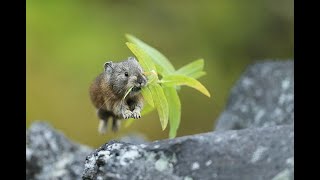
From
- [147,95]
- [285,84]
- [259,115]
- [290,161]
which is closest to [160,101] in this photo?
[147,95]

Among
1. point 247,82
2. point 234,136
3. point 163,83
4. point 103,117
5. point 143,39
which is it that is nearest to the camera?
point 234,136

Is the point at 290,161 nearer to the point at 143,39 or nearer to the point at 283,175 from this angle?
the point at 283,175

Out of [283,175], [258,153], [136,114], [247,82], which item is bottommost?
[283,175]

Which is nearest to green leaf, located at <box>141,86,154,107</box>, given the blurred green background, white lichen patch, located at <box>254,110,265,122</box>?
white lichen patch, located at <box>254,110,265,122</box>

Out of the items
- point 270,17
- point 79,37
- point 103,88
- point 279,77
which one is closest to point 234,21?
point 270,17

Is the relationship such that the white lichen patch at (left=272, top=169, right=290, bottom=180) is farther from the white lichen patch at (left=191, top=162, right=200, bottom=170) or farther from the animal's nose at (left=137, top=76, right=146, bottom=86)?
the animal's nose at (left=137, top=76, right=146, bottom=86)

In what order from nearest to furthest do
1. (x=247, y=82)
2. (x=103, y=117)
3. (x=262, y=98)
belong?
1. (x=103, y=117)
2. (x=262, y=98)
3. (x=247, y=82)

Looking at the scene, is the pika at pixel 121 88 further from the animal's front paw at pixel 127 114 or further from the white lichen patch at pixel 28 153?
the white lichen patch at pixel 28 153

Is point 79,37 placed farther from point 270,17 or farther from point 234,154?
point 234,154
